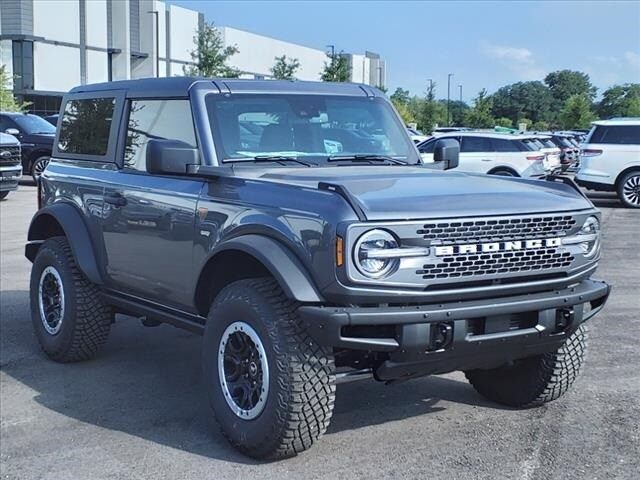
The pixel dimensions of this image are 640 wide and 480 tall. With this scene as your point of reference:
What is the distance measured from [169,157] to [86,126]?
1.99m

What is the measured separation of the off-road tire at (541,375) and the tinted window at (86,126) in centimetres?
320

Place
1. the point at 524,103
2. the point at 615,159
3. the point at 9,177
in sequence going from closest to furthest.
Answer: the point at 9,177, the point at 615,159, the point at 524,103

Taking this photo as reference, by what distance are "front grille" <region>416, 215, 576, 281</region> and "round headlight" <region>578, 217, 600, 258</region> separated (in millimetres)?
124

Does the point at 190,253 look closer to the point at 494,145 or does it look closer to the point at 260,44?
the point at 494,145

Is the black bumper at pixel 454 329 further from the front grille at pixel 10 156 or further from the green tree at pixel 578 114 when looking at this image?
the green tree at pixel 578 114

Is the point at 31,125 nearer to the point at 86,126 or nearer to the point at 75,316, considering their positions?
the point at 86,126

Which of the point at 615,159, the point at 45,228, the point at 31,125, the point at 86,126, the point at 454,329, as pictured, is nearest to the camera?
the point at 454,329

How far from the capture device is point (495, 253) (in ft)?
14.4

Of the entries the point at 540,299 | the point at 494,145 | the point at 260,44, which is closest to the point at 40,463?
the point at 540,299

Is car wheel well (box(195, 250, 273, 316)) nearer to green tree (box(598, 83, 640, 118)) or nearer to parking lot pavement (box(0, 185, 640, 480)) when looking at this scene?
parking lot pavement (box(0, 185, 640, 480))

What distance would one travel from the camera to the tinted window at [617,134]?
19.5 m

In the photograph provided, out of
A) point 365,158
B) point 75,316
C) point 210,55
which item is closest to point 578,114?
point 210,55

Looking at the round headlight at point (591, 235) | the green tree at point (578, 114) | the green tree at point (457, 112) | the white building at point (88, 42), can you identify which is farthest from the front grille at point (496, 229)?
the green tree at point (457, 112)

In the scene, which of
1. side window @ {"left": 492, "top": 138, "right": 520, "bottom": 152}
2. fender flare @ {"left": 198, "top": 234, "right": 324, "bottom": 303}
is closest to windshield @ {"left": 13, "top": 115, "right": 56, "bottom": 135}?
side window @ {"left": 492, "top": 138, "right": 520, "bottom": 152}
